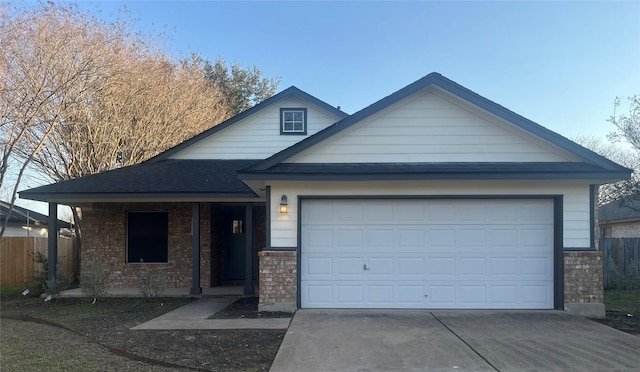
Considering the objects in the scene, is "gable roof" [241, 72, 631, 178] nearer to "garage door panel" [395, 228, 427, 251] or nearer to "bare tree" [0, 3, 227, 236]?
"garage door panel" [395, 228, 427, 251]

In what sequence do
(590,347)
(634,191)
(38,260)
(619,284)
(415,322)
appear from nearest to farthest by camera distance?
(590,347) → (415,322) → (38,260) → (619,284) → (634,191)

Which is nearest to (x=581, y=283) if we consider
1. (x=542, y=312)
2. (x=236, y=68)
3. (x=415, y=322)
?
(x=542, y=312)

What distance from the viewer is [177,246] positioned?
15.1m

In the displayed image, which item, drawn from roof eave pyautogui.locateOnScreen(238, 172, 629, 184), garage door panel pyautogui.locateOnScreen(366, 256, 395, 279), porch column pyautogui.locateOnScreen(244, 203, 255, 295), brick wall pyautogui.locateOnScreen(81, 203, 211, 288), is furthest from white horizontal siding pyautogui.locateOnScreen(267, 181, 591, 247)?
brick wall pyautogui.locateOnScreen(81, 203, 211, 288)

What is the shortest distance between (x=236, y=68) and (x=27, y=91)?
2286cm

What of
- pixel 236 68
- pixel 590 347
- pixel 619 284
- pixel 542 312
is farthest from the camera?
pixel 236 68

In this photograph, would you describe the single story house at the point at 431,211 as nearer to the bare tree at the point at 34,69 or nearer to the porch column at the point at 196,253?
the porch column at the point at 196,253

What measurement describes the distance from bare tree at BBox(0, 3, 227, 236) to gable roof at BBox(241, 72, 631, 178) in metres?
8.47

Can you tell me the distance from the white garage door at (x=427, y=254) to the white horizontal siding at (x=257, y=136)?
610 cm

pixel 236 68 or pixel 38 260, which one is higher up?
pixel 236 68

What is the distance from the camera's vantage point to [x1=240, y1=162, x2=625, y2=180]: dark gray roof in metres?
10.0

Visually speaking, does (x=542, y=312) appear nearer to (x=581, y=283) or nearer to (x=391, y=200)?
(x=581, y=283)

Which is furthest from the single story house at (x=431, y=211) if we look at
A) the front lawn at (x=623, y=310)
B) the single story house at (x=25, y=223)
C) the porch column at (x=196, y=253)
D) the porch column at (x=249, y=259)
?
the single story house at (x=25, y=223)

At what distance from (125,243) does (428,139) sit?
31.2 feet
